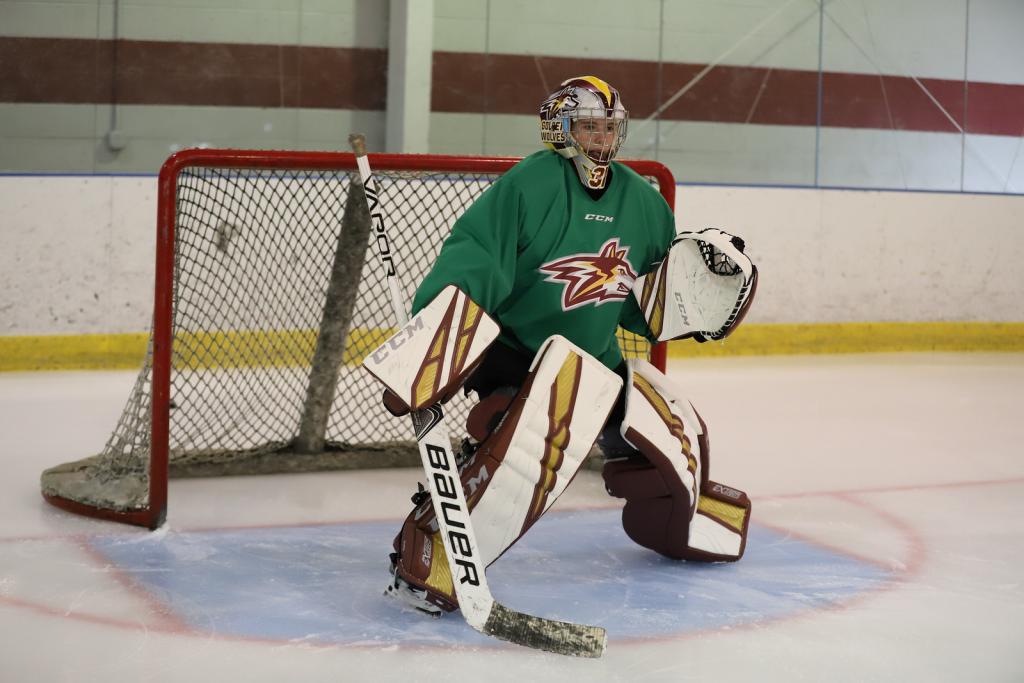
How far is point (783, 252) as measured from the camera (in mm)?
5520

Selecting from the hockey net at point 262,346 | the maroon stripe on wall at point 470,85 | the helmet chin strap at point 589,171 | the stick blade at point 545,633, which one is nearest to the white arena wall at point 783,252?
the hockey net at point 262,346

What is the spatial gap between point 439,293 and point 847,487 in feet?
5.37

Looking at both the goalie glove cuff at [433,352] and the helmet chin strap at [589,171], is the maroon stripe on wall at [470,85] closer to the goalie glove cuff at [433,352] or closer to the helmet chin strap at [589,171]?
the helmet chin strap at [589,171]

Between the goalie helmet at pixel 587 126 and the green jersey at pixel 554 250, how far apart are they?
1.0 inches

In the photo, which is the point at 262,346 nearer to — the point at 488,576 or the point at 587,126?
the point at 488,576

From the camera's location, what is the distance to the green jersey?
215 cm

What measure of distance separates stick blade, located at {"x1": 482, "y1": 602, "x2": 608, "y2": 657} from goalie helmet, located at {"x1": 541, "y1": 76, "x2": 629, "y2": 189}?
2.50 ft

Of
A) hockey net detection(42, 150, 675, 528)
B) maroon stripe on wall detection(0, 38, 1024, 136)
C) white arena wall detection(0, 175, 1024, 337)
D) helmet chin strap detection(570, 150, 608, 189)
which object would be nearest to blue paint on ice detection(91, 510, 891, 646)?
hockey net detection(42, 150, 675, 528)

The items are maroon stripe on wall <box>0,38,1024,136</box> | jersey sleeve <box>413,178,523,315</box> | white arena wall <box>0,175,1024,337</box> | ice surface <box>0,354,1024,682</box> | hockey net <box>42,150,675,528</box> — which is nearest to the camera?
ice surface <box>0,354,1024,682</box>

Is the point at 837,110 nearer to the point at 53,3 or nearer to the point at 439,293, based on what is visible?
the point at 53,3

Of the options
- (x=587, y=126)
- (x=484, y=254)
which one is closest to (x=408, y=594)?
(x=484, y=254)

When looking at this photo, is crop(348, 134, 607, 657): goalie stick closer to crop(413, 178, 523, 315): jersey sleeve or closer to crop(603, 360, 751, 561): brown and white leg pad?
crop(413, 178, 523, 315): jersey sleeve

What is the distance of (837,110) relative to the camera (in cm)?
643

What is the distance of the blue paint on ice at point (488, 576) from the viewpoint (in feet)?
7.02
